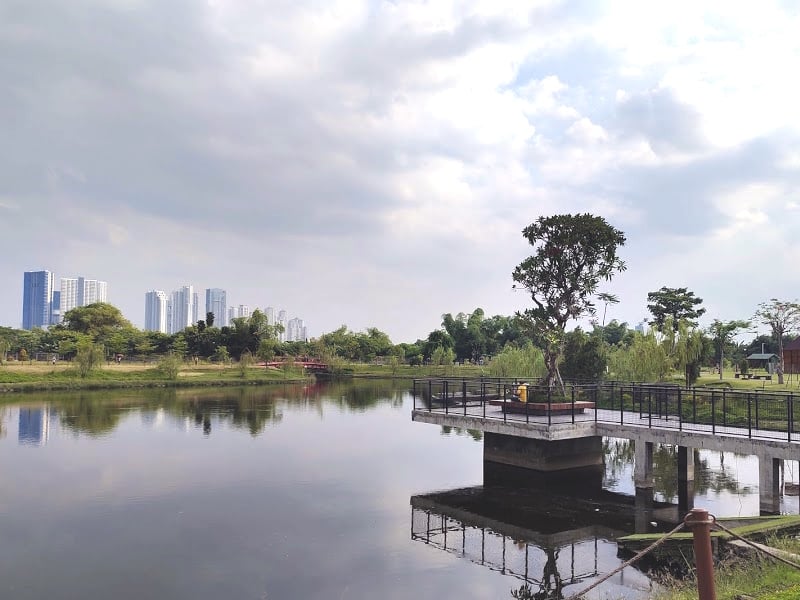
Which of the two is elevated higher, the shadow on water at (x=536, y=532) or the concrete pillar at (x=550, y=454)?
the concrete pillar at (x=550, y=454)

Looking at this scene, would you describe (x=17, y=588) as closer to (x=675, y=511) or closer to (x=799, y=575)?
(x=799, y=575)

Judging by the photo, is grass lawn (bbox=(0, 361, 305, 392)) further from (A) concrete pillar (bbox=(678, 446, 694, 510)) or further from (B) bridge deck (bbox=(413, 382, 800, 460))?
(A) concrete pillar (bbox=(678, 446, 694, 510))

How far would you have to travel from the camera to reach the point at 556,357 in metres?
26.6

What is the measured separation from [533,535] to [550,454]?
18.7ft

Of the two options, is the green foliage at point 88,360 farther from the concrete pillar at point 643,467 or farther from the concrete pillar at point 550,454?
the concrete pillar at point 643,467

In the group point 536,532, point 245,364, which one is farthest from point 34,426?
point 245,364

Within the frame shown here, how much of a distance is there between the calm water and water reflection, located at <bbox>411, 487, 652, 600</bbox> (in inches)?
2.6

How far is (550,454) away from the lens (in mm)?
21312

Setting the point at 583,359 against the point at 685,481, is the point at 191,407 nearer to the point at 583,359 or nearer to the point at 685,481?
the point at 583,359

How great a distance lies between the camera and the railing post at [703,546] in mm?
5797

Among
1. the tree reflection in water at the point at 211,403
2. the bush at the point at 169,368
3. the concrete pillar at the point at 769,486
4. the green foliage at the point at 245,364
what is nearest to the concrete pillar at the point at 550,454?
the concrete pillar at the point at 769,486

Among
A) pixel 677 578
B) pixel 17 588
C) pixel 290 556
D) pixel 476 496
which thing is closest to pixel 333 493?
pixel 476 496

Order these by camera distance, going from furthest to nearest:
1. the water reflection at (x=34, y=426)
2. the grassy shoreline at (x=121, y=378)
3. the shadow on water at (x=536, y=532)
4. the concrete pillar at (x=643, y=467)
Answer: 1. the grassy shoreline at (x=121, y=378)
2. the water reflection at (x=34, y=426)
3. the concrete pillar at (x=643, y=467)
4. the shadow on water at (x=536, y=532)

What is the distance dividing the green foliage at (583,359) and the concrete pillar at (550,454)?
2053 centimetres
